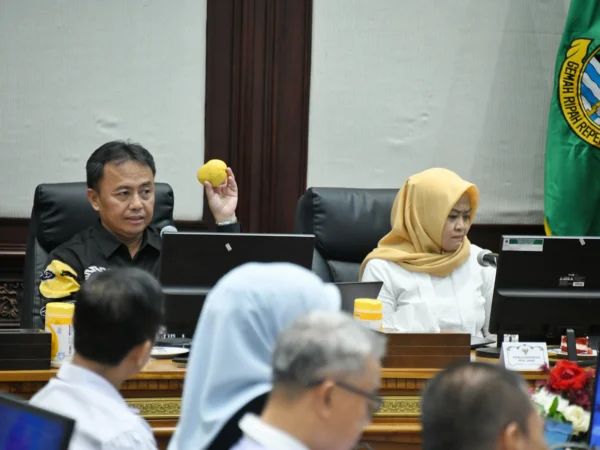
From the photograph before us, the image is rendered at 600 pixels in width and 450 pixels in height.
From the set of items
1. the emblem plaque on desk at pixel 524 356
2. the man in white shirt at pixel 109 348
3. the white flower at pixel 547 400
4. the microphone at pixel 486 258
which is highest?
the man in white shirt at pixel 109 348

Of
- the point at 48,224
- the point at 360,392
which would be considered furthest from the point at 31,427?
the point at 48,224

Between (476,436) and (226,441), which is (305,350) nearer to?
(476,436)

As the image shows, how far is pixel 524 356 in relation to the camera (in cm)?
294

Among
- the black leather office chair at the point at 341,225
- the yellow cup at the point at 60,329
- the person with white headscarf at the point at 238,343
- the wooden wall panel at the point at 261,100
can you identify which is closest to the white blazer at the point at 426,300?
the black leather office chair at the point at 341,225

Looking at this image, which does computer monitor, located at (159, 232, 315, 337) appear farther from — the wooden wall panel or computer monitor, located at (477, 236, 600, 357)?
the wooden wall panel

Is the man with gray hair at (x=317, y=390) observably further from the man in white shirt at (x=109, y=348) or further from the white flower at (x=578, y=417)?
the white flower at (x=578, y=417)

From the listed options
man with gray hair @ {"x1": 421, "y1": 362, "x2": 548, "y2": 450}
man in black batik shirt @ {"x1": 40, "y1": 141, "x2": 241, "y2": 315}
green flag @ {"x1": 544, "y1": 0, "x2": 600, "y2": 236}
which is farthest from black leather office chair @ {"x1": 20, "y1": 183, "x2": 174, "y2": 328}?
man with gray hair @ {"x1": 421, "y1": 362, "x2": 548, "y2": 450}

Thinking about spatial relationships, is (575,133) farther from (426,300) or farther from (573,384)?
(573,384)

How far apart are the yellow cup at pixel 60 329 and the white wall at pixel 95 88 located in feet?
5.47

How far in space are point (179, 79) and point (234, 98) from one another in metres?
0.25

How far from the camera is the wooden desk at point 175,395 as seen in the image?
2738 millimetres

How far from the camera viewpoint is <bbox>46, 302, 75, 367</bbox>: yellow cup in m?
2.76

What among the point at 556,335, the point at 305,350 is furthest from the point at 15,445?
the point at 556,335

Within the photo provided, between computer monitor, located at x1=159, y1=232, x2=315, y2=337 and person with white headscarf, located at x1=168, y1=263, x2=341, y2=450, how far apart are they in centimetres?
118
